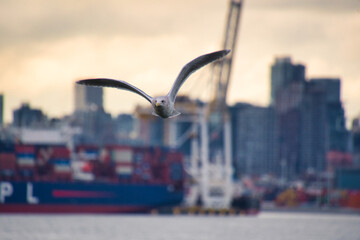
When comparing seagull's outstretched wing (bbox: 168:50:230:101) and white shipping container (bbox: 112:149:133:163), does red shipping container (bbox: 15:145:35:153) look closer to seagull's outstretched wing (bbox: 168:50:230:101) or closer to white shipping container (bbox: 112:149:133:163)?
white shipping container (bbox: 112:149:133:163)

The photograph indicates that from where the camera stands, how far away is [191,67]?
128 ft

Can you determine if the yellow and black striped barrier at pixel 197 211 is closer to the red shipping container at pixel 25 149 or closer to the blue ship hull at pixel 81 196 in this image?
the blue ship hull at pixel 81 196

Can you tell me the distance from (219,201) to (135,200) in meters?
15.0

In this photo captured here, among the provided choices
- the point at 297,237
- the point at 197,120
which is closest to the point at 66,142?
the point at 197,120

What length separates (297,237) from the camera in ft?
341

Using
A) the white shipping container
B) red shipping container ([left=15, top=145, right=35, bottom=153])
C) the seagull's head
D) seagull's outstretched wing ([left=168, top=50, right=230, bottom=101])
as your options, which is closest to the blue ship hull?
the white shipping container

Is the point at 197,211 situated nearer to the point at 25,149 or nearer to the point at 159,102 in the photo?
the point at 25,149

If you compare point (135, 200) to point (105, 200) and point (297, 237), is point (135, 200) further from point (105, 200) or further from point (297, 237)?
point (297, 237)

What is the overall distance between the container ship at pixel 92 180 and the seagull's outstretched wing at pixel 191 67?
114 metres

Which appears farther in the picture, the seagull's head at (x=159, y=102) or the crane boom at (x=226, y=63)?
the crane boom at (x=226, y=63)

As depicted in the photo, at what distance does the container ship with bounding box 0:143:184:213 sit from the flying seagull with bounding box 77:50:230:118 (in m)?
114

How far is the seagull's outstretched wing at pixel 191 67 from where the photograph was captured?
38344 millimetres

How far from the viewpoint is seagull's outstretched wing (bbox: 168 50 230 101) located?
38.3 m

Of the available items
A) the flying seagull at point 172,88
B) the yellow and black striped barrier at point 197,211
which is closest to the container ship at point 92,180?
the yellow and black striped barrier at point 197,211
